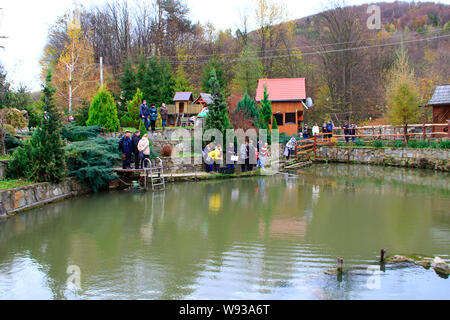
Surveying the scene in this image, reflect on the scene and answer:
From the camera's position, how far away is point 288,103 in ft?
101

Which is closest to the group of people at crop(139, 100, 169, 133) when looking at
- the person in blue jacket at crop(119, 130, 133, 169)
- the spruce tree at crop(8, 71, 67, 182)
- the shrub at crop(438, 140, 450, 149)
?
the person in blue jacket at crop(119, 130, 133, 169)

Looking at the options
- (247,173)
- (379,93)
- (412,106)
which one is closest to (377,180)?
(247,173)

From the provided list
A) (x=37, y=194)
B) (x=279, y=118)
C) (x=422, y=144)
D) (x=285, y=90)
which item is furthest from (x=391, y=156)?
(x=37, y=194)

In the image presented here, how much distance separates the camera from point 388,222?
1038 centimetres

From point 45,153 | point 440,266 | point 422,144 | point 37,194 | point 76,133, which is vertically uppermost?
point 76,133

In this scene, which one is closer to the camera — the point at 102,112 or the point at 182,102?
the point at 102,112

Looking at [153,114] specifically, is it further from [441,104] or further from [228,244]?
[441,104]

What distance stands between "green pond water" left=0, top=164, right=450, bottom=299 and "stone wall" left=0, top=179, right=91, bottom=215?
0.35m

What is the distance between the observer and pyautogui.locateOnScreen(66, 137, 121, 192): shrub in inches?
575

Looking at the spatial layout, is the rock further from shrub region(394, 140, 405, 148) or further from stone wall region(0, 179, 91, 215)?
shrub region(394, 140, 405, 148)

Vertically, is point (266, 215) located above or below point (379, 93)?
below

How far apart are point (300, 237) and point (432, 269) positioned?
2.87 m

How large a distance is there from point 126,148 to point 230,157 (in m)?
5.46
